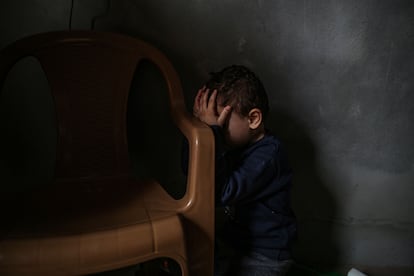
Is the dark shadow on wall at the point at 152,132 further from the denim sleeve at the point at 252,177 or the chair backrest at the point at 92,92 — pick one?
the denim sleeve at the point at 252,177

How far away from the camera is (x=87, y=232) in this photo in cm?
68

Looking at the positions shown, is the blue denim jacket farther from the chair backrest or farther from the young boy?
the chair backrest

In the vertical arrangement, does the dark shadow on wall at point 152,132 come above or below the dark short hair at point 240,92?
below

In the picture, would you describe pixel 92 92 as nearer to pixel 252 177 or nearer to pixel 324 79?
pixel 252 177

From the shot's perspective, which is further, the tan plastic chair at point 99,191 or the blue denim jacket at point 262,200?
the blue denim jacket at point 262,200

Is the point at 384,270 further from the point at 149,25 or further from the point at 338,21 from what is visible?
the point at 149,25

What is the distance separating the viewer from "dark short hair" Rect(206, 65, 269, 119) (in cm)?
95

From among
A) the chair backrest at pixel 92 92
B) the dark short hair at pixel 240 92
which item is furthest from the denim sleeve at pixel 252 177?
the chair backrest at pixel 92 92

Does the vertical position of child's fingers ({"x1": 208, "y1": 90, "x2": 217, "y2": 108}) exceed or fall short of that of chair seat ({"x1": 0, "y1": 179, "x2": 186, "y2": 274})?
it exceeds it

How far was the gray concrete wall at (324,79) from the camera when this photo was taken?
3.61 ft

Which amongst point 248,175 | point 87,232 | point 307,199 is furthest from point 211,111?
point 307,199

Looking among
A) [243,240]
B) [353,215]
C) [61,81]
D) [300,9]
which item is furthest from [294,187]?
[61,81]

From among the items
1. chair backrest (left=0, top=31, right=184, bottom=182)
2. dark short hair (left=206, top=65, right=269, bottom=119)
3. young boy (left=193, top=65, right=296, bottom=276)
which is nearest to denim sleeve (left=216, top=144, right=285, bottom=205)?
young boy (left=193, top=65, right=296, bottom=276)

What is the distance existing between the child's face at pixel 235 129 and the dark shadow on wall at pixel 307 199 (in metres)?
0.29
